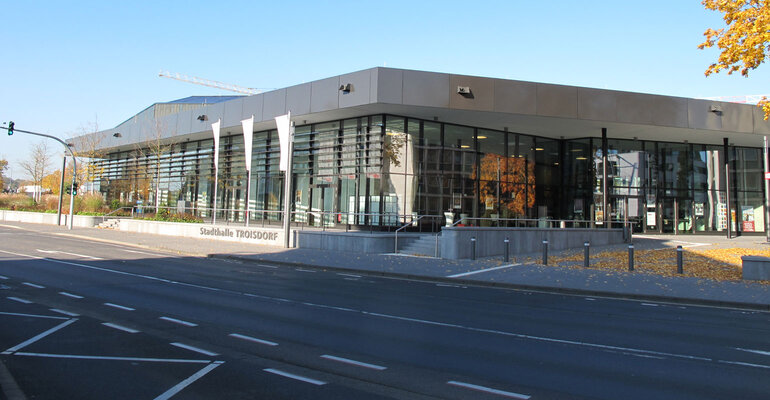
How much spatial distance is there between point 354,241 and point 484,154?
11.5 m

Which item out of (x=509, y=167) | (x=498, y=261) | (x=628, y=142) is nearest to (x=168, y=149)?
(x=509, y=167)

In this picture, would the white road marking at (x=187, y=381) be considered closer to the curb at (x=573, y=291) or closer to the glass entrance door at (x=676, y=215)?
the curb at (x=573, y=291)

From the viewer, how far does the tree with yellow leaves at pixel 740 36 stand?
51.3ft

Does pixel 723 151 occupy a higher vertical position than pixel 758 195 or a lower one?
higher

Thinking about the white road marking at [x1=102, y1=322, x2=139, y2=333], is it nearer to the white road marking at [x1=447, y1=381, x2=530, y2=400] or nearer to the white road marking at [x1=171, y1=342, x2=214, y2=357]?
the white road marking at [x1=171, y1=342, x2=214, y2=357]

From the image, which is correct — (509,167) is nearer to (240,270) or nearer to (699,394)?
(240,270)

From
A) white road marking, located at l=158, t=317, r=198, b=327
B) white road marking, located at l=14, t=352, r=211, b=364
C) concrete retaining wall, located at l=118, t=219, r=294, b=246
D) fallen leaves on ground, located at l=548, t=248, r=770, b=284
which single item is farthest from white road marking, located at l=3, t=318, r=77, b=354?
concrete retaining wall, located at l=118, t=219, r=294, b=246

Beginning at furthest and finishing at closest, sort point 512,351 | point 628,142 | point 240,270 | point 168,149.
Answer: point 168,149 → point 628,142 → point 240,270 → point 512,351

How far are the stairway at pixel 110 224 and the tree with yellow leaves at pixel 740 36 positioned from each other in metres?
36.0

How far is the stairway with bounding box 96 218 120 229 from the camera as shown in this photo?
36625 millimetres

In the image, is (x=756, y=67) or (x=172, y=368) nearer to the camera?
(x=172, y=368)

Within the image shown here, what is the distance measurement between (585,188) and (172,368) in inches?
1225

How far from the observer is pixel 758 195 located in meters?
34.4

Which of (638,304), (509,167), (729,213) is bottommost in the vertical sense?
(638,304)
